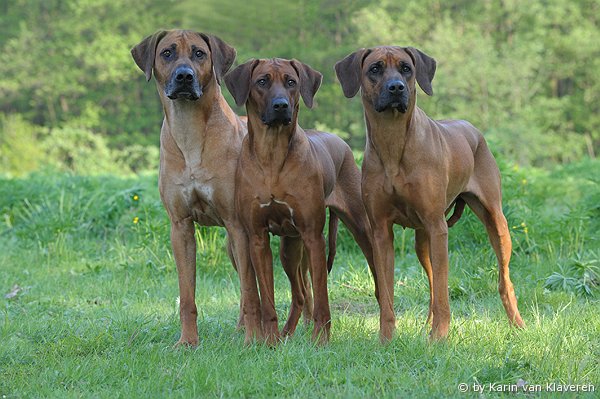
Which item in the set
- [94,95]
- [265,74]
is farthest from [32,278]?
[94,95]

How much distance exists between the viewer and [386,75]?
5.11m

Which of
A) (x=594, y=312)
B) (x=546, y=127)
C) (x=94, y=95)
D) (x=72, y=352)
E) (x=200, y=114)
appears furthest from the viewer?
(x=94, y=95)

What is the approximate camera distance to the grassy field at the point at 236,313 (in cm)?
441

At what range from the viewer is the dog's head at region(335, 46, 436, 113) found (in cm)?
505

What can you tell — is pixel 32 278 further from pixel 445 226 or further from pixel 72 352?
pixel 445 226

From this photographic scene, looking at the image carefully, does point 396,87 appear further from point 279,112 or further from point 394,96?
point 279,112

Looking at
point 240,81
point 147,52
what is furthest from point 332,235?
point 147,52

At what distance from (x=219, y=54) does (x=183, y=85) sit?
430 millimetres

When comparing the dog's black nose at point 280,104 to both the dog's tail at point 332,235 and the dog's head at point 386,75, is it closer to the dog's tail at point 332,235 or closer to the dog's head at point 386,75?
the dog's head at point 386,75

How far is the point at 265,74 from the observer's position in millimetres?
5258

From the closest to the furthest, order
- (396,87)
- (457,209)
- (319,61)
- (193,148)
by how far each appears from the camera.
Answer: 1. (396,87)
2. (193,148)
3. (457,209)
4. (319,61)

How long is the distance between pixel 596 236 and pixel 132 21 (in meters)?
35.6

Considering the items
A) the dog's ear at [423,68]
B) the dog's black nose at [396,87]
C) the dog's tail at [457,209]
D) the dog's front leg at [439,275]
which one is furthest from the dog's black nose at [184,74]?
the dog's tail at [457,209]

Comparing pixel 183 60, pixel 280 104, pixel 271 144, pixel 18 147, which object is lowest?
pixel 18 147
